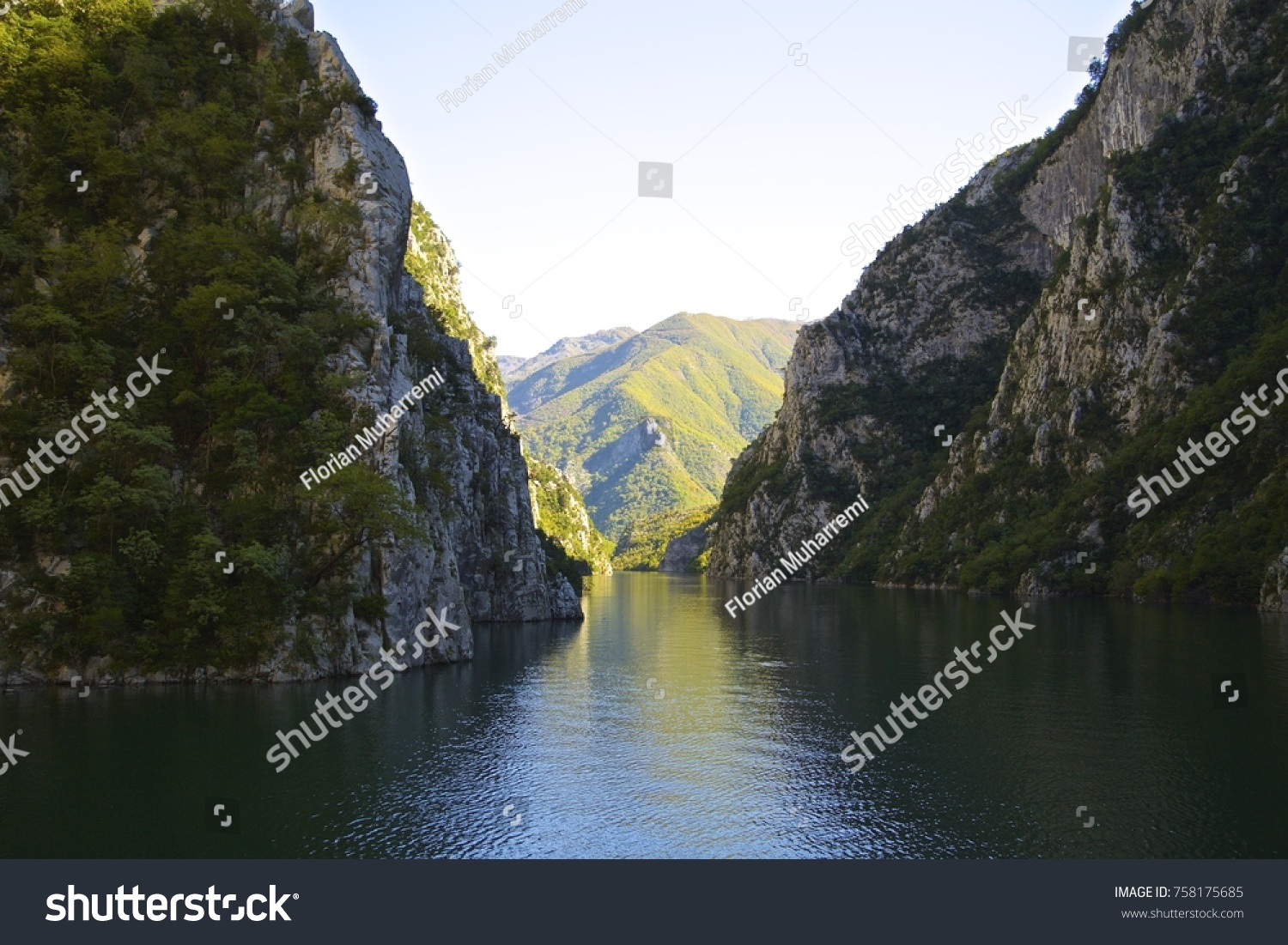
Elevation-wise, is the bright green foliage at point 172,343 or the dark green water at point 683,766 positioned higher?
the bright green foliage at point 172,343

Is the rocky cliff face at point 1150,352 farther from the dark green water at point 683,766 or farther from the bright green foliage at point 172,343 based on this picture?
the bright green foliage at point 172,343

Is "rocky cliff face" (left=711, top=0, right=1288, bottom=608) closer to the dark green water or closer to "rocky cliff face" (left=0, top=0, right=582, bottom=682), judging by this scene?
the dark green water

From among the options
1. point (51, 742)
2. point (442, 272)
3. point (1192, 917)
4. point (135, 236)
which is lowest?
point (1192, 917)

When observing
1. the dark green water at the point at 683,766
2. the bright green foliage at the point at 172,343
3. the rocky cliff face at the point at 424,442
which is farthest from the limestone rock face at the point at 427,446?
the dark green water at the point at 683,766

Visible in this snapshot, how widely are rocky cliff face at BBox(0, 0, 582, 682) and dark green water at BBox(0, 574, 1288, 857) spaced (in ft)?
10.9

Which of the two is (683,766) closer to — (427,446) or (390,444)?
(390,444)

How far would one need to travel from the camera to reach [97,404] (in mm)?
56906

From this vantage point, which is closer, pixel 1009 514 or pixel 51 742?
pixel 51 742

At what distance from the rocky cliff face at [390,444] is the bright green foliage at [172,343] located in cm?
45

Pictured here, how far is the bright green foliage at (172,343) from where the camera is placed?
173 feet

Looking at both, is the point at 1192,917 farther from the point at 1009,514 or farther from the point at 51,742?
the point at 1009,514

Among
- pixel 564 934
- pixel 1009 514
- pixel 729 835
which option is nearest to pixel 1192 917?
pixel 729 835

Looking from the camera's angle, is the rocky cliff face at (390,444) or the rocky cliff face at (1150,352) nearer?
the rocky cliff face at (390,444)

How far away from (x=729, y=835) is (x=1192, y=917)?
1292 cm
